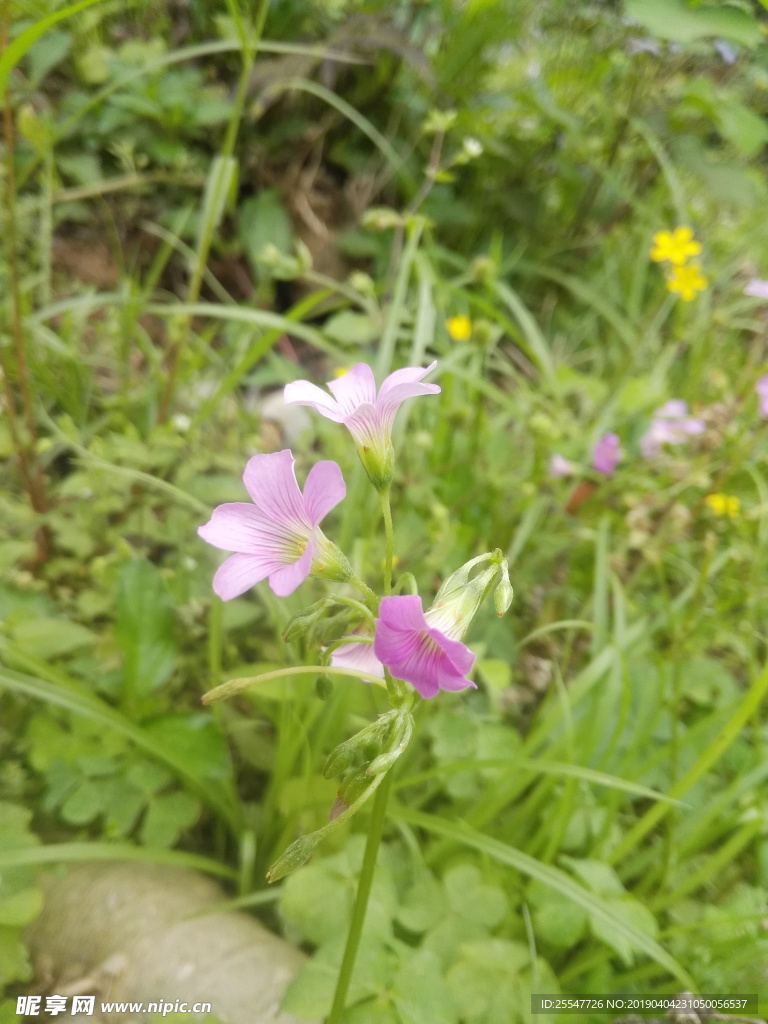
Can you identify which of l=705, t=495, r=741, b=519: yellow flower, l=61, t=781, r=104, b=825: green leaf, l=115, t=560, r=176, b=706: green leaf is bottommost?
l=61, t=781, r=104, b=825: green leaf

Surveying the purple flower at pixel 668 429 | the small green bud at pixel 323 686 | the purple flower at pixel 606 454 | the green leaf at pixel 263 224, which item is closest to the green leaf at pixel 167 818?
the small green bud at pixel 323 686

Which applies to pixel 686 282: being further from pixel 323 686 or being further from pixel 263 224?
pixel 323 686

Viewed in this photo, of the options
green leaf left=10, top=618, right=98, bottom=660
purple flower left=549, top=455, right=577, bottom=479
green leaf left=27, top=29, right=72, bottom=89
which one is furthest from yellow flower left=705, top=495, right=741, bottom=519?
green leaf left=27, top=29, right=72, bottom=89

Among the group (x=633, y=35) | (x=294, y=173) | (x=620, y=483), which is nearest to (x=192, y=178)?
(x=294, y=173)

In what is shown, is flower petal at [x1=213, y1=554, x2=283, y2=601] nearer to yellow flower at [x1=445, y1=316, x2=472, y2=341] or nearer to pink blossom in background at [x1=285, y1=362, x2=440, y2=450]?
pink blossom in background at [x1=285, y1=362, x2=440, y2=450]

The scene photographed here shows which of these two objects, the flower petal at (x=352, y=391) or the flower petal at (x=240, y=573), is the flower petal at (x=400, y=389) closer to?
the flower petal at (x=352, y=391)

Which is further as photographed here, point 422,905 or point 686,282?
point 686,282

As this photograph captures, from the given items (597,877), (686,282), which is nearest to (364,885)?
(597,877)
